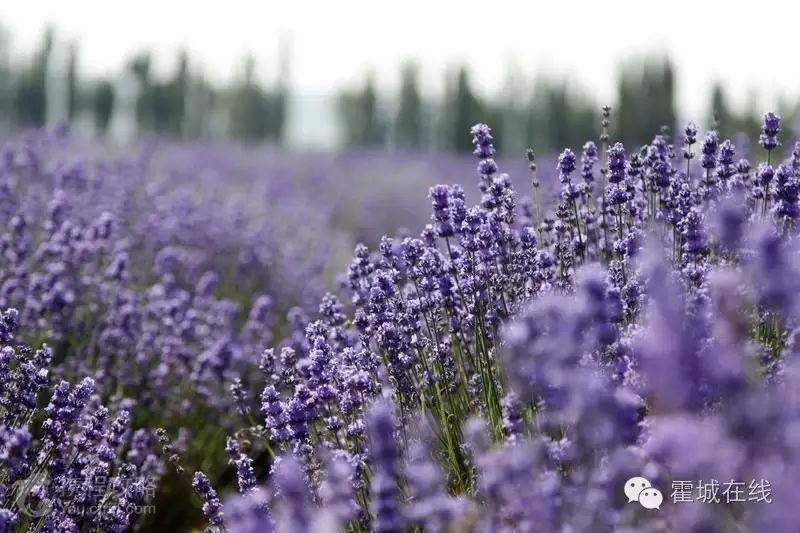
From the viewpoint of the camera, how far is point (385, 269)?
299cm

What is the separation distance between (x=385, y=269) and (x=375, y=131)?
27.4 meters

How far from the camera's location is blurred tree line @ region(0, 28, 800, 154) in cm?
2908

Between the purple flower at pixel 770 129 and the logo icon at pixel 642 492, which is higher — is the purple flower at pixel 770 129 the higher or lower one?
the higher one

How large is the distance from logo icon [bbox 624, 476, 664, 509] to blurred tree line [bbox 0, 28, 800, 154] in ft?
87.8

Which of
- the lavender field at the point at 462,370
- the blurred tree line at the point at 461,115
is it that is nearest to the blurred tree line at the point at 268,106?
the blurred tree line at the point at 461,115

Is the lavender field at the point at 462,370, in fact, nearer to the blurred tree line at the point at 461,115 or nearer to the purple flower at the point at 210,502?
the purple flower at the point at 210,502

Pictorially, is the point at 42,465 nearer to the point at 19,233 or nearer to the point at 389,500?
the point at 389,500

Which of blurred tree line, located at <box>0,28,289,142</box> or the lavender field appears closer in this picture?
the lavender field

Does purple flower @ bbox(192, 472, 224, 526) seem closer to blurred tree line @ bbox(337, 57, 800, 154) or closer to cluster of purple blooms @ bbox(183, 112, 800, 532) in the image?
cluster of purple blooms @ bbox(183, 112, 800, 532)

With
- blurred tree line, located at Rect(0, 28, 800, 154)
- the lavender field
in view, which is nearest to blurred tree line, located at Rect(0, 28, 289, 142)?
blurred tree line, located at Rect(0, 28, 800, 154)

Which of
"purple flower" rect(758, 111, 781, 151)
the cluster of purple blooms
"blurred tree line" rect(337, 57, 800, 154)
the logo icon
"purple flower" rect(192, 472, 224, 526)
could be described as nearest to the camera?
the cluster of purple blooms

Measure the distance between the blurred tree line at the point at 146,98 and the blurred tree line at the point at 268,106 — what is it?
0.03 metres

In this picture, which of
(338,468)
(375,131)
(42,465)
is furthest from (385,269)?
(375,131)

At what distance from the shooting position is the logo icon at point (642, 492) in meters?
1.77
